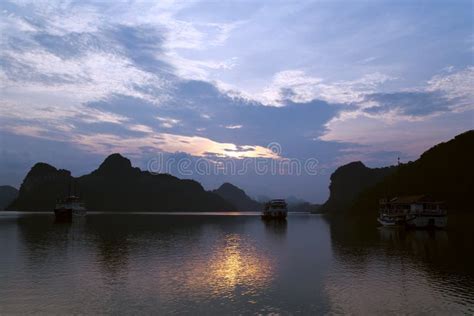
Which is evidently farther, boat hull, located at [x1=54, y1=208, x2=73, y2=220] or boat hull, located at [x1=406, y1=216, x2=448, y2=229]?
boat hull, located at [x1=54, y1=208, x2=73, y2=220]

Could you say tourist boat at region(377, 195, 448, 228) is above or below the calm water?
above

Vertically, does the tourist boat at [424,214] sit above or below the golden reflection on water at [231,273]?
above

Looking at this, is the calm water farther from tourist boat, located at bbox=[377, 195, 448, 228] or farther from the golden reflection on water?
tourist boat, located at bbox=[377, 195, 448, 228]

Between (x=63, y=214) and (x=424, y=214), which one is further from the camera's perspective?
(x=63, y=214)

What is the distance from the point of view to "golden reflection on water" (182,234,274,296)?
115 ft

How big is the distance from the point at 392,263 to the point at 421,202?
64990mm

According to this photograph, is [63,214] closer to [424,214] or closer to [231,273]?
[424,214]

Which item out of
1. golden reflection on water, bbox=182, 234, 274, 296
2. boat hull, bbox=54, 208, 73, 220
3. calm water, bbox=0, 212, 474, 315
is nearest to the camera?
calm water, bbox=0, 212, 474, 315

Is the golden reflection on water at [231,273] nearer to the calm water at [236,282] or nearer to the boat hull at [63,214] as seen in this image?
the calm water at [236,282]

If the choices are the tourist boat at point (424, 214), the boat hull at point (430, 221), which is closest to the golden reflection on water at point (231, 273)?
the tourist boat at point (424, 214)

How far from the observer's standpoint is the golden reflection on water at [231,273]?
35.2 metres

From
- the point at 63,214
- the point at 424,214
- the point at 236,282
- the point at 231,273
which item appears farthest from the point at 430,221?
the point at 63,214

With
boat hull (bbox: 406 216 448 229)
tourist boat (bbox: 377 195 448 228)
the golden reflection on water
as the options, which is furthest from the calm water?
tourist boat (bbox: 377 195 448 228)

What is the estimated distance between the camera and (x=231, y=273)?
1686 inches
